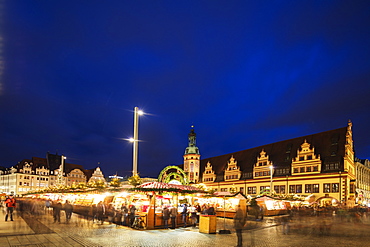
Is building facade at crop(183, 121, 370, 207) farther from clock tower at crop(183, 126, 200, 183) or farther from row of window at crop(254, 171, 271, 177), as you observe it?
clock tower at crop(183, 126, 200, 183)

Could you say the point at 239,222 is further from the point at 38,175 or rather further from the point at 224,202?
the point at 38,175

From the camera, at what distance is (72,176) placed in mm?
104375

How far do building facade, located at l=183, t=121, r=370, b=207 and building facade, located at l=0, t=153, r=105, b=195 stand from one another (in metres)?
58.7

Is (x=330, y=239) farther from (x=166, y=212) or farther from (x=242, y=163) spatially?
(x=242, y=163)

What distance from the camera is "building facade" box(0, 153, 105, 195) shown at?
3740 inches

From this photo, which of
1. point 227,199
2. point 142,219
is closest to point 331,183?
point 227,199

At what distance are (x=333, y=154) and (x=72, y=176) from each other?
3372 inches

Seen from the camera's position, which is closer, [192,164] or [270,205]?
[270,205]

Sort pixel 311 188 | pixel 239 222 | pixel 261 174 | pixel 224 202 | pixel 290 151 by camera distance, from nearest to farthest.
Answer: pixel 239 222 < pixel 224 202 < pixel 311 188 < pixel 290 151 < pixel 261 174

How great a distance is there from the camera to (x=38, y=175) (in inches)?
3915

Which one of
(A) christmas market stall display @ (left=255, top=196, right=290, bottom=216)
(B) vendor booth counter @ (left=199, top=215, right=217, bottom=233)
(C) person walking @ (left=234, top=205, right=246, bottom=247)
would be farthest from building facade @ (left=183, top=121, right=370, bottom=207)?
(C) person walking @ (left=234, top=205, right=246, bottom=247)

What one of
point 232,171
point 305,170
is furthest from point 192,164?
point 305,170

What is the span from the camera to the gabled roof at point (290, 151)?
155ft

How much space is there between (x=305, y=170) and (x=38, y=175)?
279ft
